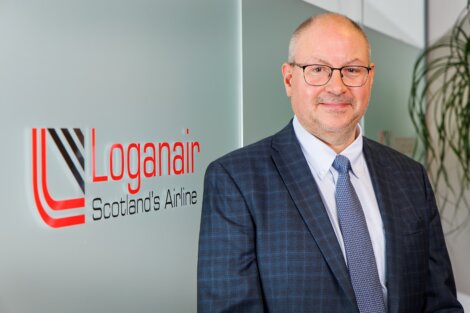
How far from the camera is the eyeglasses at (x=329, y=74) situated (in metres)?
1.57

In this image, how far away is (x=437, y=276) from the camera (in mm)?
1618

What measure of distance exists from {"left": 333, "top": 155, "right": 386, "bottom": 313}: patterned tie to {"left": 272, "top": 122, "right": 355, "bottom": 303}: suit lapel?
1.3 inches

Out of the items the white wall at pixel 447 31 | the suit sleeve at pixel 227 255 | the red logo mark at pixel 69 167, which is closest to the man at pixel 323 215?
the suit sleeve at pixel 227 255

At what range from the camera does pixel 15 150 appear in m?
1.64

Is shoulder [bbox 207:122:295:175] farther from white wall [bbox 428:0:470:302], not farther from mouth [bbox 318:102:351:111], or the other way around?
white wall [bbox 428:0:470:302]

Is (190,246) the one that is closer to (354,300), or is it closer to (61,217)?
(61,217)

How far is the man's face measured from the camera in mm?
1559

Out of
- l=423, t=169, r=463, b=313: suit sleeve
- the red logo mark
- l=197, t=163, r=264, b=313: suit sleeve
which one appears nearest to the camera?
l=197, t=163, r=264, b=313: suit sleeve

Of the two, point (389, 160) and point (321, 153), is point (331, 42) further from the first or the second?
point (389, 160)

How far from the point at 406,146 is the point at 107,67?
257 centimetres

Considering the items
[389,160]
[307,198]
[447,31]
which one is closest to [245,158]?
[307,198]

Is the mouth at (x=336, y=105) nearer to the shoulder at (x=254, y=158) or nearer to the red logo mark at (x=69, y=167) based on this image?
the shoulder at (x=254, y=158)

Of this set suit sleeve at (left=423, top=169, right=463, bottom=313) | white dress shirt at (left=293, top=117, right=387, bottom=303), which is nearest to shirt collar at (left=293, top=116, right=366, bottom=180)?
white dress shirt at (left=293, top=117, right=387, bottom=303)

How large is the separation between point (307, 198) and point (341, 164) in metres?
0.15
